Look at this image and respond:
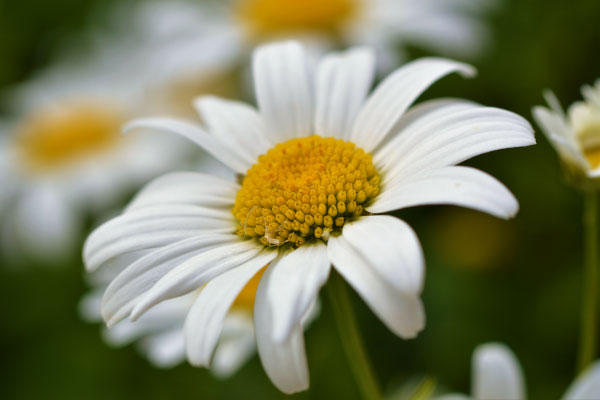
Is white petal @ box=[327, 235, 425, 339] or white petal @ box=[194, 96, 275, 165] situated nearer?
white petal @ box=[327, 235, 425, 339]

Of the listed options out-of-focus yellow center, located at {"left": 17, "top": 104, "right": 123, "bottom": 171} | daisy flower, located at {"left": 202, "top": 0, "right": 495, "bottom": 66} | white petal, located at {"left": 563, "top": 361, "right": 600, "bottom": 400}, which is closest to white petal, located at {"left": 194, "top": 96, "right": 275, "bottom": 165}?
white petal, located at {"left": 563, "top": 361, "right": 600, "bottom": 400}

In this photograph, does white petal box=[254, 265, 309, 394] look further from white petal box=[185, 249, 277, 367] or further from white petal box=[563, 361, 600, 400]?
white petal box=[563, 361, 600, 400]

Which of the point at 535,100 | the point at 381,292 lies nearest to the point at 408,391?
the point at 381,292

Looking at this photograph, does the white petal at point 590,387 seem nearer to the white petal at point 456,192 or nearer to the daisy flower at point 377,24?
the white petal at point 456,192

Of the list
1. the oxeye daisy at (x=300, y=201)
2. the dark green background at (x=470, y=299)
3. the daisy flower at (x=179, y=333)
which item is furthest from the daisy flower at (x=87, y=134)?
the oxeye daisy at (x=300, y=201)

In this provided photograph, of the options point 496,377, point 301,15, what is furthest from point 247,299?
point 301,15

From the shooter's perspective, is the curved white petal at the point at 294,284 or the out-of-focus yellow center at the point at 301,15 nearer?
the curved white petal at the point at 294,284
